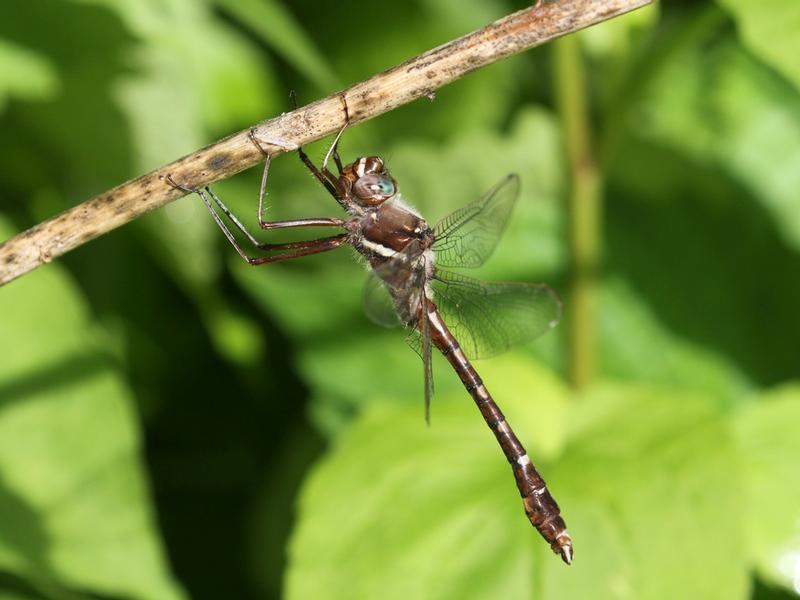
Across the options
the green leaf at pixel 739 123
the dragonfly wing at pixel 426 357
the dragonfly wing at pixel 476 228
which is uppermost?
the green leaf at pixel 739 123

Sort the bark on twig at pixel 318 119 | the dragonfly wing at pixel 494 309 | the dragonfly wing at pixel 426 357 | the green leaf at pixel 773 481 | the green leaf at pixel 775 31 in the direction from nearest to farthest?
1. the bark on twig at pixel 318 119
2. the green leaf at pixel 775 31
3. the dragonfly wing at pixel 426 357
4. the green leaf at pixel 773 481
5. the dragonfly wing at pixel 494 309

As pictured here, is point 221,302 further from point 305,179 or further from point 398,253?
point 398,253

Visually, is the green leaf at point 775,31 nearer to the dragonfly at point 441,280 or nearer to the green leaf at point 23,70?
the dragonfly at point 441,280

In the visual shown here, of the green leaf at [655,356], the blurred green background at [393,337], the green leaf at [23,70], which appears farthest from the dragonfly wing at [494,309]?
the green leaf at [23,70]

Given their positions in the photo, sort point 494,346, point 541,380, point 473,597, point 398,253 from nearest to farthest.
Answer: point 473,597 < point 398,253 < point 494,346 < point 541,380

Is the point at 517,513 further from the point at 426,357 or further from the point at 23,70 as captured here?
the point at 23,70

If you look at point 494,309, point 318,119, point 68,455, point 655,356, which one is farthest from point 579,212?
point 68,455

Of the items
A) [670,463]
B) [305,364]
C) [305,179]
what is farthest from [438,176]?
[670,463]
